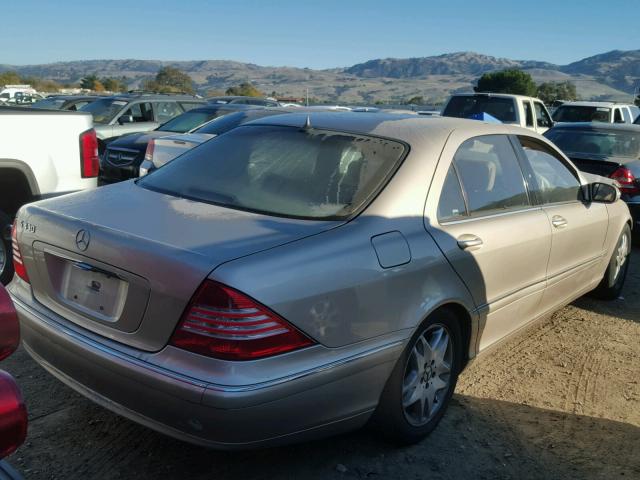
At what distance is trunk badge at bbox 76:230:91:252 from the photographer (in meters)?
2.67

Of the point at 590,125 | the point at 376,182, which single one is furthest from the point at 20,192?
the point at 590,125

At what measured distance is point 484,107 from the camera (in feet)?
43.1

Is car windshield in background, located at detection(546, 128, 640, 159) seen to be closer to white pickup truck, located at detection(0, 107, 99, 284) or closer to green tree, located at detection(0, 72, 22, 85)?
white pickup truck, located at detection(0, 107, 99, 284)

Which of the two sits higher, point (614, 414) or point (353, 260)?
point (353, 260)

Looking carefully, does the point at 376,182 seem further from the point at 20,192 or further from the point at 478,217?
the point at 20,192

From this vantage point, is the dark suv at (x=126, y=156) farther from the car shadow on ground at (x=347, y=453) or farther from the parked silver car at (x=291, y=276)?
the car shadow on ground at (x=347, y=453)

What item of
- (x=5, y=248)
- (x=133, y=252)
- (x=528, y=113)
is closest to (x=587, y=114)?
(x=528, y=113)

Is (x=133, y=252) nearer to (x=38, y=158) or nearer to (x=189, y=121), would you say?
Result: (x=38, y=158)

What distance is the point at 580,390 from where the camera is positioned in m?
3.92

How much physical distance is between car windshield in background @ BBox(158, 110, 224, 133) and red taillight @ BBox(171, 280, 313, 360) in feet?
27.3

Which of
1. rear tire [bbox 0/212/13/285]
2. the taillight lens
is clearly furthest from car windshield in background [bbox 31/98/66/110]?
the taillight lens

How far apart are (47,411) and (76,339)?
917mm

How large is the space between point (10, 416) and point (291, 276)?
43.1 inches

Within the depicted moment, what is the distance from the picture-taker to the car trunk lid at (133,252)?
2408mm
